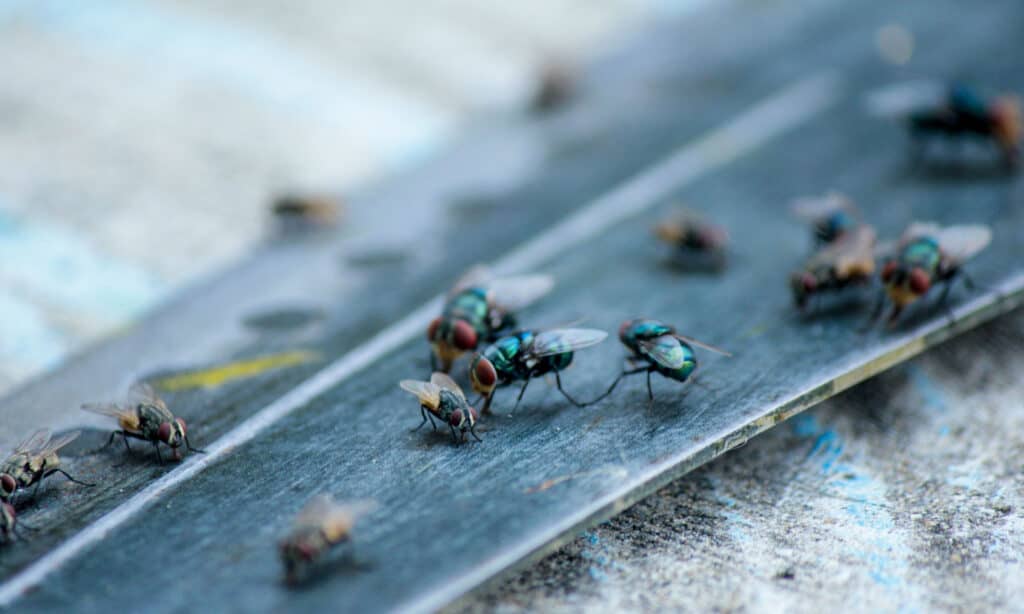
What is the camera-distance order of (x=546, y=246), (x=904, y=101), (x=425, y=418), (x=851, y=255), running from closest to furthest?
(x=425, y=418), (x=851, y=255), (x=546, y=246), (x=904, y=101)

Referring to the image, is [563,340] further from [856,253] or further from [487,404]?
[856,253]

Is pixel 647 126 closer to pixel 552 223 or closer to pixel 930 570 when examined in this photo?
pixel 552 223

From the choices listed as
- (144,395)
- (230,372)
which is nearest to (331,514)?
(144,395)

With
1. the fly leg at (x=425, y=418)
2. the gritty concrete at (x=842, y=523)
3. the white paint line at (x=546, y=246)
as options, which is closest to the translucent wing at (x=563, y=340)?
the fly leg at (x=425, y=418)

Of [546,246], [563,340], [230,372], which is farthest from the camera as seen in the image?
[546,246]

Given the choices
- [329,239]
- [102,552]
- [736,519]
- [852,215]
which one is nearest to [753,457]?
[736,519]

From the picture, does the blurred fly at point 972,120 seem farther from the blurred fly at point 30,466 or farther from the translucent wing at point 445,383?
the blurred fly at point 30,466
